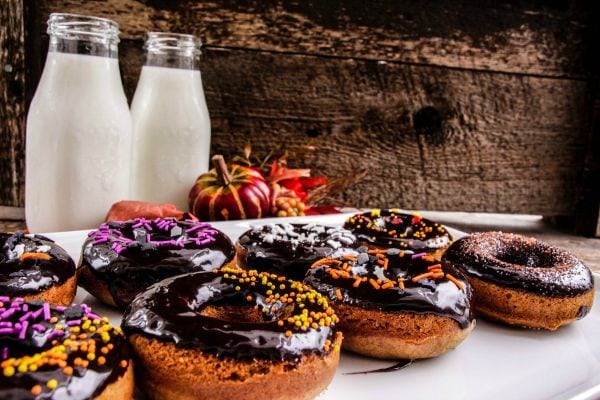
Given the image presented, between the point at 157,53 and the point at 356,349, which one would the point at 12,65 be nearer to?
the point at 157,53

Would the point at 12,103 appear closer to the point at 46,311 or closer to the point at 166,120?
the point at 166,120

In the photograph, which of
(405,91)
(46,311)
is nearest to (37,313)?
(46,311)

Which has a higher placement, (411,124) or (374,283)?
(411,124)

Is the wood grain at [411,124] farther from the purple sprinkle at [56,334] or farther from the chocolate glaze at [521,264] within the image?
the purple sprinkle at [56,334]

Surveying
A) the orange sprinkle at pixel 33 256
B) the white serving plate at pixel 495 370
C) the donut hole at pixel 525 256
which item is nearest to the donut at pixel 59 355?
the orange sprinkle at pixel 33 256

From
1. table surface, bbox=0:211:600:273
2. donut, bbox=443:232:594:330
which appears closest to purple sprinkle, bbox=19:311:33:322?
donut, bbox=443:232:594:330

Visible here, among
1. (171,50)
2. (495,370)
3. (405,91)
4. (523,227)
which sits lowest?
(523,227)

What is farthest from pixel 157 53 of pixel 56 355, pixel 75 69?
pixel 56 355

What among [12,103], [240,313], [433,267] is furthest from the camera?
[12,103]

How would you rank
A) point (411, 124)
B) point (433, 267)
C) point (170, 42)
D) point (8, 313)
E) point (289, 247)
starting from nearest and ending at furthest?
point (8, 313), point (433, 267), point (289, 247), point (170, 42), point (411, 124)
